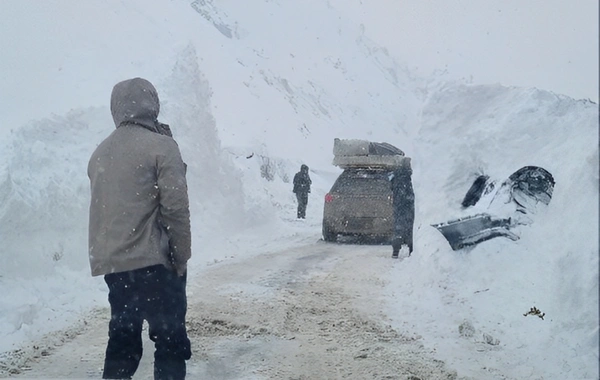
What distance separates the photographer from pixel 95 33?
15555 mm

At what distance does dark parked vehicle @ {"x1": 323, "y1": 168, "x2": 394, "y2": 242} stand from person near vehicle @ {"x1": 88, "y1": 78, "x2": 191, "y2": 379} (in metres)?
8.32

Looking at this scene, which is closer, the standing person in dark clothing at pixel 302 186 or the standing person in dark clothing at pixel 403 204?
the standing person in dark clothing at pixel 403 204

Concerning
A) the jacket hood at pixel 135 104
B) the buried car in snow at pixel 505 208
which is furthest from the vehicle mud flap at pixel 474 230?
the jacket hood at pixel 135 104

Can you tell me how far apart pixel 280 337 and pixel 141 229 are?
7.33 ft

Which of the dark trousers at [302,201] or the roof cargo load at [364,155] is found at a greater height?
the roof cargo load at [364,155]

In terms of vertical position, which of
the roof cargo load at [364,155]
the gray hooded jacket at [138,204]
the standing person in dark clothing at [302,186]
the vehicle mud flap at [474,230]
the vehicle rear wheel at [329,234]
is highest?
the roof cargo load at [364,155]

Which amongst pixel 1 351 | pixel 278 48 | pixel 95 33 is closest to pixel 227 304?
pixel 1 351

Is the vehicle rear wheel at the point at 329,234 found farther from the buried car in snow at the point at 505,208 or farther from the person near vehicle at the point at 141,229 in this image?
the person near vehicle at the point at 141,229

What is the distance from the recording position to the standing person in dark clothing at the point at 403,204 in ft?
31.0

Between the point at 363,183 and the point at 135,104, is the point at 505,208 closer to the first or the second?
the point at 135,104

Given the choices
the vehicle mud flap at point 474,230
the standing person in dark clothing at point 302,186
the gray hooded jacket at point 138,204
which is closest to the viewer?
the gray hooded jacket at point 138,204

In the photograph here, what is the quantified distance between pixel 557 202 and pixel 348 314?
7.28 ft

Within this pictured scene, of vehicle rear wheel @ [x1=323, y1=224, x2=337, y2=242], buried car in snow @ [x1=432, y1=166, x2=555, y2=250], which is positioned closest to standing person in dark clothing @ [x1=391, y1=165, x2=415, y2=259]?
buried car in snow @ [x1=432, y1=166, x2=555, y2=250]

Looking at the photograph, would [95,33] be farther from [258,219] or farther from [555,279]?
[555,279]
